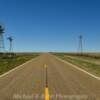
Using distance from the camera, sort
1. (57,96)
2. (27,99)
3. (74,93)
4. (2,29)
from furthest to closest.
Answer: (2,29) < (74,93) < (57,96) < (27,99)

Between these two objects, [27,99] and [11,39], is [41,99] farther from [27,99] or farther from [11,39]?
[11,39]

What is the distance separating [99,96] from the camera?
28.0 ft

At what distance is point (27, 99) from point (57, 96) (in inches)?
50.5

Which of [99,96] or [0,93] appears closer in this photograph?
[99,96]

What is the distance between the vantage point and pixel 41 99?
792cm

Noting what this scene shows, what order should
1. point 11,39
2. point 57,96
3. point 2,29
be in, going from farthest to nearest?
point 11,39, point 2,29, point 57,96

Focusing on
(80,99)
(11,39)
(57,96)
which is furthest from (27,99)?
(11,39)

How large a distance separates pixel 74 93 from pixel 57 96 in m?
0.94

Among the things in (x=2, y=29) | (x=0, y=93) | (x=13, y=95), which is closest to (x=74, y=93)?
(x=13, y=95)

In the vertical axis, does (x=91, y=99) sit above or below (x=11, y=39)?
below

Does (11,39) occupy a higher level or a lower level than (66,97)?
higher

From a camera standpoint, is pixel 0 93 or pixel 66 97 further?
pixel 0 93

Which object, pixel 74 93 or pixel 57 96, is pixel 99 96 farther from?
pixel 57 96

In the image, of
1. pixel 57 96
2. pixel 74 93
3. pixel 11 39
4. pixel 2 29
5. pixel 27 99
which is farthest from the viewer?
pixel 11 39
